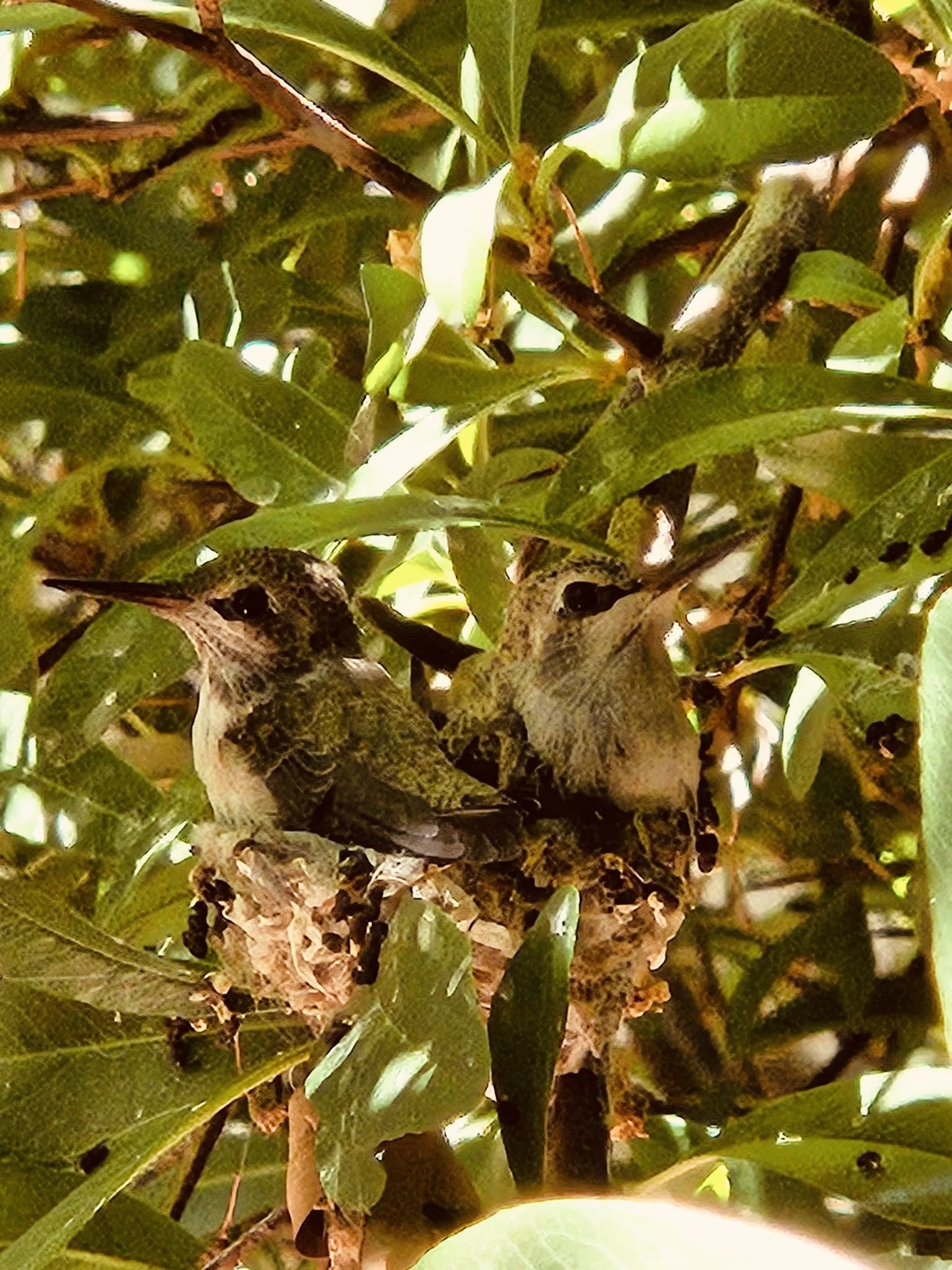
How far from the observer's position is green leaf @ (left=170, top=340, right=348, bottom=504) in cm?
123

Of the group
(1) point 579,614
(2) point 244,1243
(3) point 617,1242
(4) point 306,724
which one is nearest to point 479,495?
(1) point 579,614

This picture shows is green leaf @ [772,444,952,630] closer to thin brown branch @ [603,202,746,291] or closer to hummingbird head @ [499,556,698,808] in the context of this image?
hummingbird head @ [499,556,698,808]

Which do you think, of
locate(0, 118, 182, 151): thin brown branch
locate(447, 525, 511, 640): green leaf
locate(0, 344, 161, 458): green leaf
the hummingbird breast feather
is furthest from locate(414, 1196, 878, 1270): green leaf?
locate(0, 118, 182, 151): thin brown branch

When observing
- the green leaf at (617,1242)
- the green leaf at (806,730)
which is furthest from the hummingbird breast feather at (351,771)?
the green leaf at (617,1242)

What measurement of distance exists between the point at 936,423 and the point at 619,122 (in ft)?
0.95

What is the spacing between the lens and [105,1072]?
1.25m

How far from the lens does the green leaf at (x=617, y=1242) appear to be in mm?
520

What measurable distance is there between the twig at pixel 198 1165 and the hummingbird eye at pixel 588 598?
0.50 metres

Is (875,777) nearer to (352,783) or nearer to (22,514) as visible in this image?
(352,783)

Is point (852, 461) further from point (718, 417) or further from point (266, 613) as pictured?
point (266, 613)

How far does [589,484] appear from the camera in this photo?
105cm

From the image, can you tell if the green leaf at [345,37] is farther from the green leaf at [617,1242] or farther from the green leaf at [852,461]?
the green leaf at [617,1242]

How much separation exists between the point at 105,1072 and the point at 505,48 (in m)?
0.78

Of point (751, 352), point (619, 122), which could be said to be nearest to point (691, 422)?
point (619, 122)
